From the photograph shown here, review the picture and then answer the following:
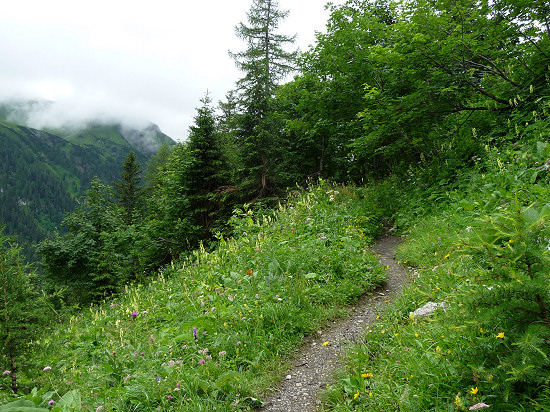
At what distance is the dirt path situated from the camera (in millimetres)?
2930

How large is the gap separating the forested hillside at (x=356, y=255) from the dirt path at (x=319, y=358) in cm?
17

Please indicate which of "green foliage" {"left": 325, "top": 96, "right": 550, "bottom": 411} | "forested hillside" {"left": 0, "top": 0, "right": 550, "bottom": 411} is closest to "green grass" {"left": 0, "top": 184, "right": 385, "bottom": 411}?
"forested hillside" {"left": 0, "top": 0, "right": 550, "bottom": 411}

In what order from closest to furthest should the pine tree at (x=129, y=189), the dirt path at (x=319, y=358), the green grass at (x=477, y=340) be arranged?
the green grass at (x=477, y=340) < the dirt path at (x=319, y=358) < the pine tree at (x=129, y=189)

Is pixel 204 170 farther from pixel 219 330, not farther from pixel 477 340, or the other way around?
pixel 477 340

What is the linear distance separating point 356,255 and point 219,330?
126 inches

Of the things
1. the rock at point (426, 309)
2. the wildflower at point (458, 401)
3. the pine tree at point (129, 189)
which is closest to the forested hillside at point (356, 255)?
the wildflower at point (458, 401)

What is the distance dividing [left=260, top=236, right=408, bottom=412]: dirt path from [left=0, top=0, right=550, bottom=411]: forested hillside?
0.57 feet

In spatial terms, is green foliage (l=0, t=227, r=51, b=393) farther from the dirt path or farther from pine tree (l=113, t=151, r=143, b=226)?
pine tree (l=113, t=151, r=143, b=226)

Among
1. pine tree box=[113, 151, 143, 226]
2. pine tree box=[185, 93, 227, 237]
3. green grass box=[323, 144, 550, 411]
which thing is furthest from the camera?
pine tree box=[113, 151, 143, 226]

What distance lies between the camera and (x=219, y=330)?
12.7 feet

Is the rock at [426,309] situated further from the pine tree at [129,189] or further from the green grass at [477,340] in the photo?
the pine tree at [129,189]

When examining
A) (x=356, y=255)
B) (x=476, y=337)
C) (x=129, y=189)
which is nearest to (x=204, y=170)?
(x=356, y=255)

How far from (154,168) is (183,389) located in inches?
1912

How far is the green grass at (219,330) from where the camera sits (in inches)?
118
